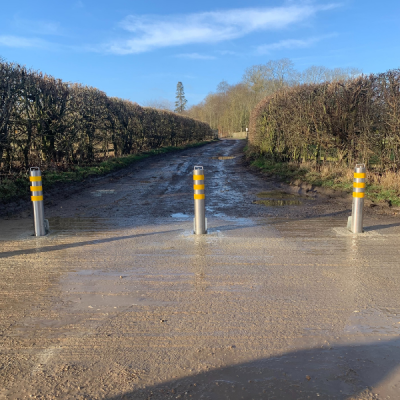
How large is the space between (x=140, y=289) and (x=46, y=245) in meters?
2.73

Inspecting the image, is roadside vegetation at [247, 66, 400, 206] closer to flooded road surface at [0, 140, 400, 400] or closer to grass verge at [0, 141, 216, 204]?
flooded road surface at [0, 140, 400, 400]

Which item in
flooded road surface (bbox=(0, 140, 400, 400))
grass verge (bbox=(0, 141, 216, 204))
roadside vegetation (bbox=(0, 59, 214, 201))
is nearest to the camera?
flooded road surface (bbox=(0, 140, 400, 400))

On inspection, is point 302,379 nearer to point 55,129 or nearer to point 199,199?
point 199,199

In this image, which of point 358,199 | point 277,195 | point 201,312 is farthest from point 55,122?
point 201,312

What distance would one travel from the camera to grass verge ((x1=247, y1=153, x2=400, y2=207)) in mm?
9250

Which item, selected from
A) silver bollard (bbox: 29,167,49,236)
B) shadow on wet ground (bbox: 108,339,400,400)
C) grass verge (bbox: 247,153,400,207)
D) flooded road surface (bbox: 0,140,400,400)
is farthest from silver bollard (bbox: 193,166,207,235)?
grass verge (bbox: 247,153,400,207)

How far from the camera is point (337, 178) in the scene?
11.5m

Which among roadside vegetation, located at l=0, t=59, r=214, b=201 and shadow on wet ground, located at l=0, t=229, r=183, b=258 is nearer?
shadow on wet ground, located at l=0, t=229, r=183, b=258

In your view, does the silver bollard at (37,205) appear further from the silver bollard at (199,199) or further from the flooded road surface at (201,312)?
the silver bollard at (199,199)

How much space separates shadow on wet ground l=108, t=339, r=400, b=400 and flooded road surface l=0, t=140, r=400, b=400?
1cm

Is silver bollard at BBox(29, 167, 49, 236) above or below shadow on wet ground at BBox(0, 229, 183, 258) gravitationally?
above

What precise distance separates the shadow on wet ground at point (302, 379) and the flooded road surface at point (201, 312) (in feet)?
0.03

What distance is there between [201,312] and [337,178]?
9.39m

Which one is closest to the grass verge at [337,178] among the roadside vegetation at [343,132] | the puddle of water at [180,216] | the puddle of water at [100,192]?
the roadside vegetation at [343,132]
